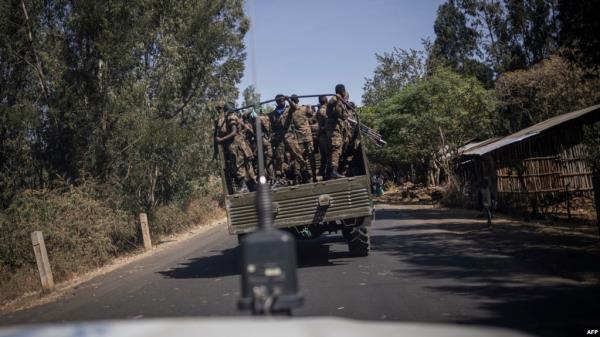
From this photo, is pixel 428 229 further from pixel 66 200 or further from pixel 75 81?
pixel 75 81

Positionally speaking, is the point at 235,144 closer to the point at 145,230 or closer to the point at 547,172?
the point at 145,230

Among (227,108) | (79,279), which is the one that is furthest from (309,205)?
(79,279)

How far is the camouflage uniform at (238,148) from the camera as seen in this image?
1174 centimetres

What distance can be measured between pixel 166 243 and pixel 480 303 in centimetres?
1550

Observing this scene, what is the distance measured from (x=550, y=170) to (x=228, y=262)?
490 inches

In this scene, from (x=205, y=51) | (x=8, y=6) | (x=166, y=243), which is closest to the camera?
(x=8, y=6)

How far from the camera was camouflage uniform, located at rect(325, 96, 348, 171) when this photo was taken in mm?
11656

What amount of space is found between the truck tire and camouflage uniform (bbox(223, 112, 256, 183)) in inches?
99.2

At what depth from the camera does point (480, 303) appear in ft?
22.1

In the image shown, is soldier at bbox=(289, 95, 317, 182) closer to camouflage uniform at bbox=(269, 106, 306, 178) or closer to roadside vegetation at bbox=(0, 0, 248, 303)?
camouflage uniform at bbox=(269, 106, 306, 178)

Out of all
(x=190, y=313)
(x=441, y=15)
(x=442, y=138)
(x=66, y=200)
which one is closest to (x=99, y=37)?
(x=66, y=200)

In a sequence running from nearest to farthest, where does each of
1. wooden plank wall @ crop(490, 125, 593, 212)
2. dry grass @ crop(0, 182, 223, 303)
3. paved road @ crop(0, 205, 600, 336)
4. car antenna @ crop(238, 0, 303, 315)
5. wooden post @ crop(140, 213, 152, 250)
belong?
car antenna @ crop(238, 0, 303, 315)
paved road @ crop(0, 205, 600, 336)
dry grass @ crop(0, 182, 223, 303)
wooden post @ crop(140, 213, 152, 250)
wooden plank wall @ crop(490, 125, 593, 212)

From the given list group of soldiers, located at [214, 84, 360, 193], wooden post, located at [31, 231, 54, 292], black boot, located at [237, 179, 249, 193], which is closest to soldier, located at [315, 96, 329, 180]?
group of soldiers, located at [214, 84, 360, 193]

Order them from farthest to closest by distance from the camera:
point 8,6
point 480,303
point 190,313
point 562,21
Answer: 1. point 8,6
2. point 562,21
3. point 190,313
4. point 480,303
